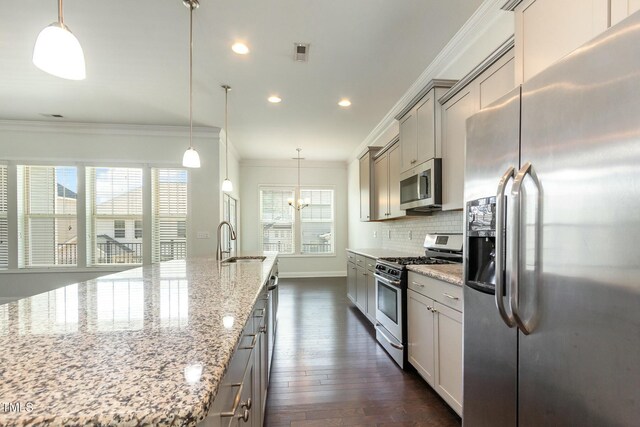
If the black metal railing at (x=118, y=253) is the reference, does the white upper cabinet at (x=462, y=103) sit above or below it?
above

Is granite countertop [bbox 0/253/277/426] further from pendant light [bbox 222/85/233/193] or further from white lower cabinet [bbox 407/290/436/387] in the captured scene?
pendant light [bbox 222/85/233/193]

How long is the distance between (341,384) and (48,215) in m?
5.36

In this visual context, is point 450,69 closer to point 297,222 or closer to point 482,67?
point 482,67

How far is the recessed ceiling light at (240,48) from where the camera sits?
109 inches

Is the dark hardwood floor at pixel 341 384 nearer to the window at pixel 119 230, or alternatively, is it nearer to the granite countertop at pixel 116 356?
the granite countertop at pixel 116 356

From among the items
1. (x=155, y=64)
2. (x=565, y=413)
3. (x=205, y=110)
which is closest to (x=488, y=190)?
(x=565, y=413)

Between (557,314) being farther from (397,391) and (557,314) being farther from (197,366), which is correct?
(397,391)

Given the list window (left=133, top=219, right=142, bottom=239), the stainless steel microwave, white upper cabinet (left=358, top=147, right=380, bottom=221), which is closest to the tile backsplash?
the stainless steel microwave

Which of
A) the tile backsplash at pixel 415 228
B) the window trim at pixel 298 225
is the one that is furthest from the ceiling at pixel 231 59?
the window trim at pixel 298 225

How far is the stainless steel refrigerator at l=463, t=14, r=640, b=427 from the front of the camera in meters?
0.79

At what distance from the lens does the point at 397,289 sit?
2.65m

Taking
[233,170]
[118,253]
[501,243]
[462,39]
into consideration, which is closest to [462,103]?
[462,39]

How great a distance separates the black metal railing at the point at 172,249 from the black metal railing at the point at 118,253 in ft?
1.16

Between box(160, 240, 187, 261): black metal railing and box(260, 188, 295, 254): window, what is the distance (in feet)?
8.37
